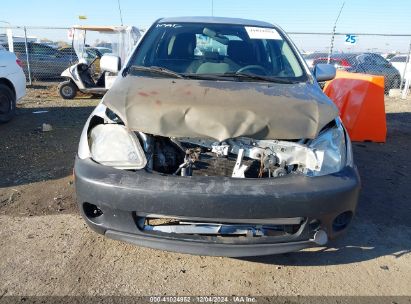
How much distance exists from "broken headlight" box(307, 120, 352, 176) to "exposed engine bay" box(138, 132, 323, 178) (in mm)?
66

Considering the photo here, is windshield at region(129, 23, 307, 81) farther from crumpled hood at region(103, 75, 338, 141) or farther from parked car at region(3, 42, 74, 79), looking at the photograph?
parked car at region(3, 42, 74, 79)

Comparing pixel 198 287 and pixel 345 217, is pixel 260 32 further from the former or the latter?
pixel 198 287

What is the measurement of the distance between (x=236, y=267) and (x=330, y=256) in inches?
29.9

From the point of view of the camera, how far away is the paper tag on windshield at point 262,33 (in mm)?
3830

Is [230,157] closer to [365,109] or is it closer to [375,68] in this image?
[365,109]

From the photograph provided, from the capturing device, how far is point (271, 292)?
2414 mm

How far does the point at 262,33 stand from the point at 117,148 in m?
2.25

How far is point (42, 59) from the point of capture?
510 inches

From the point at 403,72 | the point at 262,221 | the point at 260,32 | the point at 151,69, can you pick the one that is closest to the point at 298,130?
the point at 262,221

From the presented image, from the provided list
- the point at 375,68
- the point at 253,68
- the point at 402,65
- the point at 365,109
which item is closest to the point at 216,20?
the point at 253,68

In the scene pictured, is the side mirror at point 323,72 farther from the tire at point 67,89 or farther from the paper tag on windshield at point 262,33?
the tire at point 67,89

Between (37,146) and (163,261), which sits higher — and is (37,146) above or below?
below

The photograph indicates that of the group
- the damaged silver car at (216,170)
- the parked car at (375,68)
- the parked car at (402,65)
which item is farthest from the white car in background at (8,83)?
the parked car at (402,65)

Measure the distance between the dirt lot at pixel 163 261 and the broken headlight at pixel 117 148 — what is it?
30.7 inches
